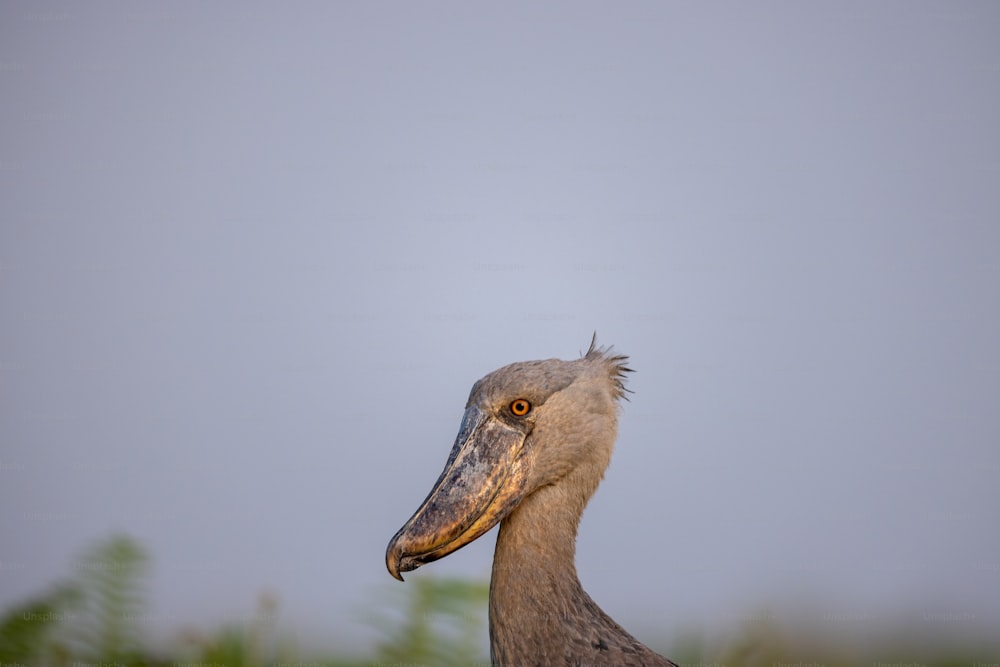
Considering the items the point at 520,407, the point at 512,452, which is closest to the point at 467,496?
the point at 512,452

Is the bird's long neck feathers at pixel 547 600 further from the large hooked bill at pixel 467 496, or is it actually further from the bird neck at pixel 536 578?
the large hooked bill at pixel 467 496

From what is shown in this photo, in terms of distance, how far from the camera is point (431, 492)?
253cm

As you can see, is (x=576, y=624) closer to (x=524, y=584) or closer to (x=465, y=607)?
(x=524, y=584)

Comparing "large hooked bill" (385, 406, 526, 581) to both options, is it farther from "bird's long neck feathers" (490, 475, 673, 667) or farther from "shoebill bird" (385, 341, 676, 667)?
"bird's long neck feathers" (490, 475, 673, 667)

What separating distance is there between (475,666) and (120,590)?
110 cm

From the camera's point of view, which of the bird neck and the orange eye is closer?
the bird neck

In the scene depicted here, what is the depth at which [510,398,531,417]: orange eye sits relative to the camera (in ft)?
8.52

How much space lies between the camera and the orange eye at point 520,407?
2598 millimetres

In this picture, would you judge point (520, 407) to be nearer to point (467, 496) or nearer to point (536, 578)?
point (467, 496)

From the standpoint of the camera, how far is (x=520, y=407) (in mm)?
2600

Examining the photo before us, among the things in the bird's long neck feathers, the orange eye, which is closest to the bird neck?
the bird's long neck feathers

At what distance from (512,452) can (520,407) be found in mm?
131

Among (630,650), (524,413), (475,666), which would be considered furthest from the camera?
(475,666)

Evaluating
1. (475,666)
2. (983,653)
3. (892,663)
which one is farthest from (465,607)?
(983,653)
